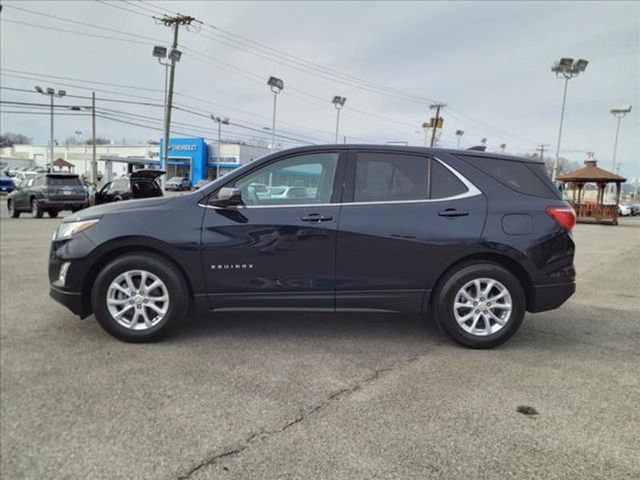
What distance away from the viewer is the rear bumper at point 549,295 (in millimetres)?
4066

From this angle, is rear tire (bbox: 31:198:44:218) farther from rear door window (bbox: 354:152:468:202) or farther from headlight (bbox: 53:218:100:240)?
rear door window (bbox: 354:152:468:202)

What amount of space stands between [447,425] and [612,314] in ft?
12.3

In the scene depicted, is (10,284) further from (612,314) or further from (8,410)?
(612,314)

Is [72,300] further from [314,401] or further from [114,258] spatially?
[314,401]

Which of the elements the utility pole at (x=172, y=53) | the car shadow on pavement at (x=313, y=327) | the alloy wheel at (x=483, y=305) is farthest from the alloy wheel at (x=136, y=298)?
→ the utility pole at (x=172, y=53)

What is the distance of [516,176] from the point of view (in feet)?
13.7

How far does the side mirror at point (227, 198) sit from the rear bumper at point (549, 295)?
2663 millimetres

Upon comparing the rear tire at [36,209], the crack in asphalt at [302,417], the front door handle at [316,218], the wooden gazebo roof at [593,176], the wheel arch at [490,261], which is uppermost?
the wooden gazebo roof at [593,176]

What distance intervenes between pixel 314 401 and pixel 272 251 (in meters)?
1.36

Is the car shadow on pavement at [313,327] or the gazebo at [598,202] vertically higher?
the gazebo at [598,202]

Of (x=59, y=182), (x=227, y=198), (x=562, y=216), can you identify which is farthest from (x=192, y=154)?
(x=562, y=216)

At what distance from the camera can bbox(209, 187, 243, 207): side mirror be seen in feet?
12.8

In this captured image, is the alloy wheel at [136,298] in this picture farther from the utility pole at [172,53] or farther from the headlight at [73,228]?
the utility pole at [172,53]

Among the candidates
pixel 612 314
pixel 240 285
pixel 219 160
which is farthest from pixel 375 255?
pixel 219 160
